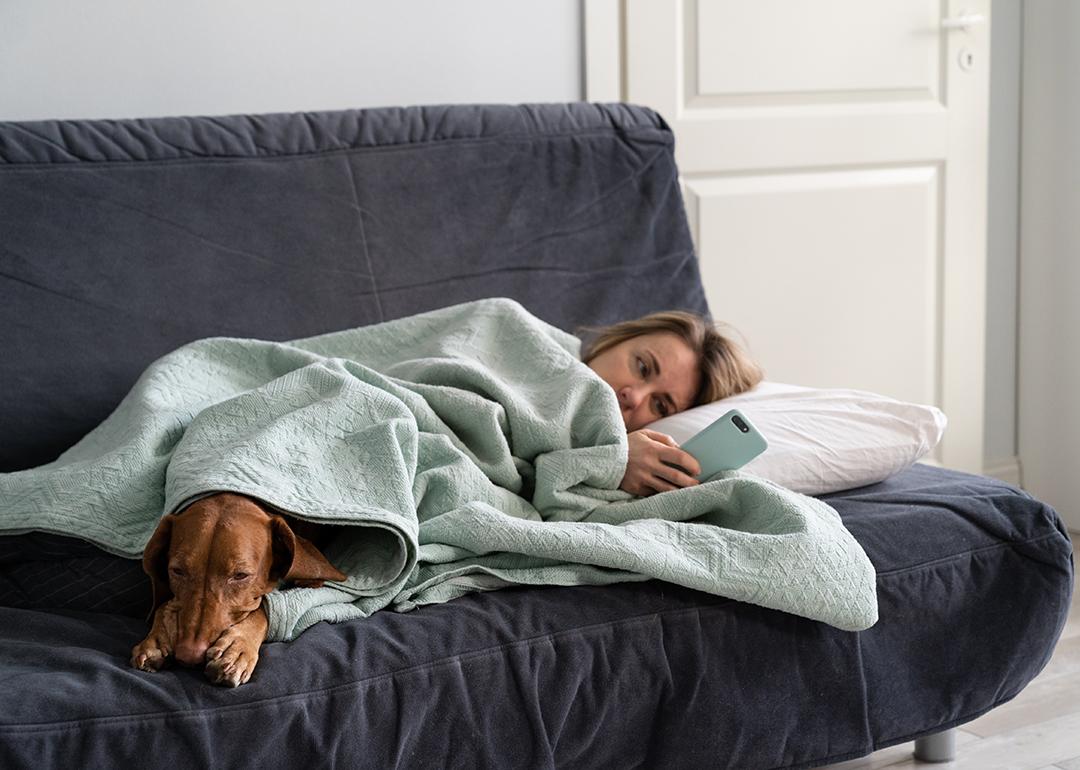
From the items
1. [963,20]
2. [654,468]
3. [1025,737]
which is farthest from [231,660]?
[963,20]

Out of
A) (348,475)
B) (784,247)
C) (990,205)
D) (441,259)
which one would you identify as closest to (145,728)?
(348,475)

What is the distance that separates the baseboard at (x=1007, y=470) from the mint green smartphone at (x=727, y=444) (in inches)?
65.4

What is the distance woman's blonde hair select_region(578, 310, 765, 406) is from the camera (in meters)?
1.80

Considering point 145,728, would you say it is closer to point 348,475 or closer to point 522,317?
point 348,475

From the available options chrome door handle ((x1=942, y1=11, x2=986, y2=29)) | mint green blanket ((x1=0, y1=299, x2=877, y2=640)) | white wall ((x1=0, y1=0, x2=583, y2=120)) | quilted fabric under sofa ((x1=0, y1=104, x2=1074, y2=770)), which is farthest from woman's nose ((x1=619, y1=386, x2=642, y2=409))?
chrome door handle ((x1=942, y1=11, x2=986, y2=29))

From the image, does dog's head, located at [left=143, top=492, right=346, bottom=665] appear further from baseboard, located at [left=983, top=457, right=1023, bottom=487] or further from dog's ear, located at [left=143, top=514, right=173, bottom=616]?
baseboard, located at [left=983, top=457, right=1023, bottom=487]

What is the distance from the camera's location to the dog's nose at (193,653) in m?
1.14

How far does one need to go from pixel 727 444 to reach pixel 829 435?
217 mm

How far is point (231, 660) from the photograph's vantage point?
1125 mm

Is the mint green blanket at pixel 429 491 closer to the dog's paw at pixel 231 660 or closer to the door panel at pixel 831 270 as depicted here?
the dog's paw at pixel 231 660

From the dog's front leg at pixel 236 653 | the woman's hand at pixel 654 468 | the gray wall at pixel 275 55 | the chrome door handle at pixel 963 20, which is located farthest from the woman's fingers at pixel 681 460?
the chrome door handle at pixel 963 20

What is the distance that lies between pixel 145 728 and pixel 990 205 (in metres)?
2.43

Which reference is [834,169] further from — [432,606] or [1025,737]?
[432,606]

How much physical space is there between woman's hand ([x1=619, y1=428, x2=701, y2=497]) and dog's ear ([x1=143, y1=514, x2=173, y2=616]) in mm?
575
